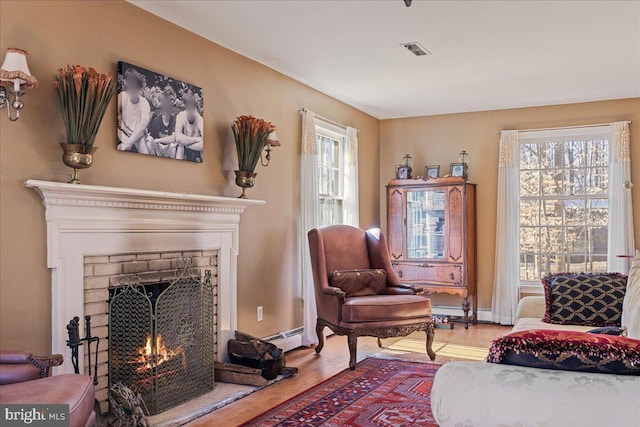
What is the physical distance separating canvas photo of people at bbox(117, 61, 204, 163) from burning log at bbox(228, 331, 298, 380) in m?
1.33

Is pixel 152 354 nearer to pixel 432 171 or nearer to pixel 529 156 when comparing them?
pixel 432 171

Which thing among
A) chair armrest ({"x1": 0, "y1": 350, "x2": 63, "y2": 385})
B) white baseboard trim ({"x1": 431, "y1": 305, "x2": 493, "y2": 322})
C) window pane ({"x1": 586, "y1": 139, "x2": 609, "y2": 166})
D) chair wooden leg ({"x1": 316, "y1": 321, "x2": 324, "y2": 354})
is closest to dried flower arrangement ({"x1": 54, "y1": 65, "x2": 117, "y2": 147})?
chair armrest ({"x1": 0, "y1": 350, "x2": 63, "y2": 385})

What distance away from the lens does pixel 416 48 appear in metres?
4.27

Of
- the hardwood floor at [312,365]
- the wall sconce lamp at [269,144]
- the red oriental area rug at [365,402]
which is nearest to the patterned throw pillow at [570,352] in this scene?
the red oriental area rug at [365,402]

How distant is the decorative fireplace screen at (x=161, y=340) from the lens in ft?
10.5

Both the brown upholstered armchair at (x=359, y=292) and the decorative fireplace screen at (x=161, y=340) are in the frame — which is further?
the brown upholstered armchair at (x=359, y=292)

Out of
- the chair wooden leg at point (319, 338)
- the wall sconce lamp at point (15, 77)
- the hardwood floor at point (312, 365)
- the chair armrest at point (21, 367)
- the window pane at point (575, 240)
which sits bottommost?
the hardwood floor at point (312, 365)

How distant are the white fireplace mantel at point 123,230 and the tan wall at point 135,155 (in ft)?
0.22

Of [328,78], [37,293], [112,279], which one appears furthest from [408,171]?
[37,293]

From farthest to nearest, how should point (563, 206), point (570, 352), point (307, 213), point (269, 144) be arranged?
point (563, 206)
point (307, 213)
point (269, 144)
point (570, 352)

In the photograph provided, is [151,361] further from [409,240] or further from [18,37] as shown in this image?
[409,240]

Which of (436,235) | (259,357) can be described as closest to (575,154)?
(436,235)

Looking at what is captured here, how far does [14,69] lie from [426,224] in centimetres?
473

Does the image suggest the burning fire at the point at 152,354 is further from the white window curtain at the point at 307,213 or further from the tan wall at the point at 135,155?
the white window curtain at the point at 307,213
